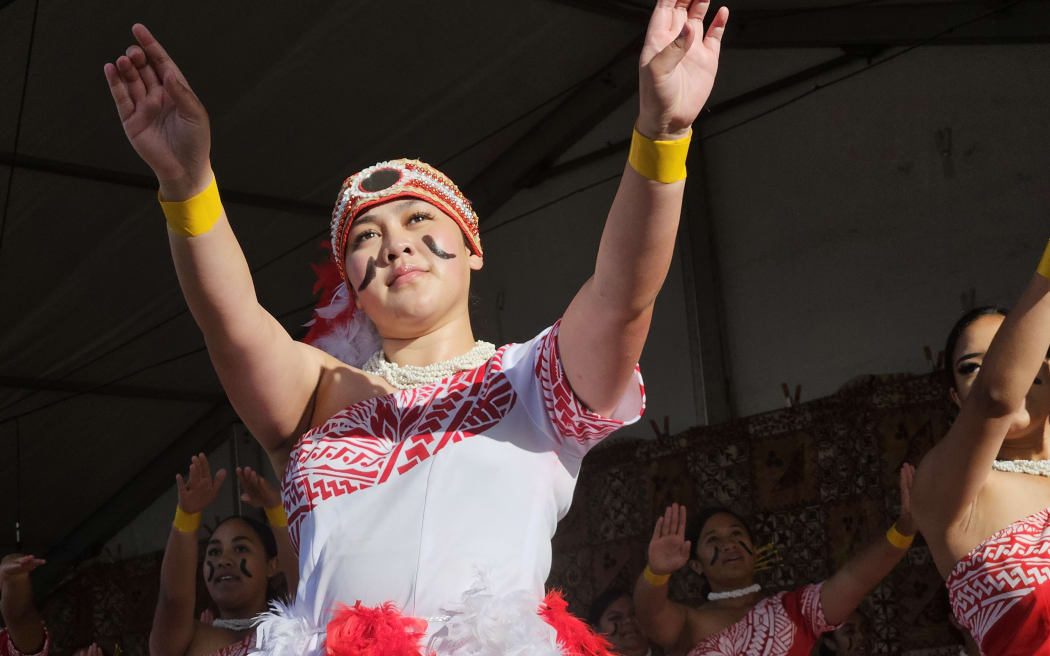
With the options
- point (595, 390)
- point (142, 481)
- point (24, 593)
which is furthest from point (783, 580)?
point (142, 481)

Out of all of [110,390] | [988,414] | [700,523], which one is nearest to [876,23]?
[700,523]

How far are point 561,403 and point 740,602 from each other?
12.1ft

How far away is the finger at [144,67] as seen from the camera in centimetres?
168

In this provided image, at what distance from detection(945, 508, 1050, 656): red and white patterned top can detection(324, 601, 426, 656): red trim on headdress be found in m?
1.50

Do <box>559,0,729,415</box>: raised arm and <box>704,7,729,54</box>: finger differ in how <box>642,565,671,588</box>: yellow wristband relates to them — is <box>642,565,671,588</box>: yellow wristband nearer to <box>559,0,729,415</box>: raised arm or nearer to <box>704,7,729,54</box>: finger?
<box>559,0,729,415</box>: raised arm

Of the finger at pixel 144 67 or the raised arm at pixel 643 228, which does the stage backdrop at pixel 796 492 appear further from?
the finger at pixel 144 67

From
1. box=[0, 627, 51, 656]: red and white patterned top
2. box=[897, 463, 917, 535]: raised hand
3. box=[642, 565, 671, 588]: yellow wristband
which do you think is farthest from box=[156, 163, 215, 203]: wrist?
box=[0, 627, 51, 656]: red and white patterned top

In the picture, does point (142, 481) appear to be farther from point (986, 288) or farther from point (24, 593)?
point (986, 288)

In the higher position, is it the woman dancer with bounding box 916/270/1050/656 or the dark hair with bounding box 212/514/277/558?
the dark hair with bounding box 212/514/277/558

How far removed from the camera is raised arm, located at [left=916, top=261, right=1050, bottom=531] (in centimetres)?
244

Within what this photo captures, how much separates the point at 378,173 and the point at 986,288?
176 inches

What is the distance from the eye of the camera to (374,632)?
1.60 metres

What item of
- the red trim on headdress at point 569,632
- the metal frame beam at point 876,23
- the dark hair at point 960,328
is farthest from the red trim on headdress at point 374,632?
the metal frame beam at point 876,23

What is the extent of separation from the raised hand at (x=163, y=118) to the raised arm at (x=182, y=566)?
2.52 meters
